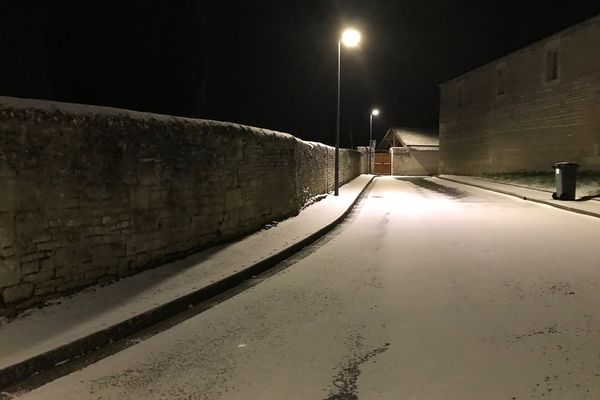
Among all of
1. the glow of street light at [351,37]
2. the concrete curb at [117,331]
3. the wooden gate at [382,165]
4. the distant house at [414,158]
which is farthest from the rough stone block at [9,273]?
the wooden gate at [382,165]

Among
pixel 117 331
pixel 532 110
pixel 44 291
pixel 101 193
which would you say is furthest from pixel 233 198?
pixel 532 110

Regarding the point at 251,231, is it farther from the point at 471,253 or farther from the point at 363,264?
the point at 471,253

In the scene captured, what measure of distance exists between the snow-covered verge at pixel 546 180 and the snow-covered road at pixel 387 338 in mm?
12823

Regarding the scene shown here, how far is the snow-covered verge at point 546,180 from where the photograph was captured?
19.9 meters

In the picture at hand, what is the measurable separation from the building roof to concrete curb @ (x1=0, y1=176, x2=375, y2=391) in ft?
169

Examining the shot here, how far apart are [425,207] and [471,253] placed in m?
8.65

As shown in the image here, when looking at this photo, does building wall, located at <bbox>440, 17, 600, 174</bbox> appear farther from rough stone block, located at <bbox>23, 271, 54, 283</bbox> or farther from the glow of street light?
rough stone block, located at <bbox>23, 271, 54, 283</bbox>

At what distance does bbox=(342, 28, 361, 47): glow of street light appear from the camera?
18.0 metres

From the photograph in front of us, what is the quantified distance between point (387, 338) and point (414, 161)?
53034 millimetres

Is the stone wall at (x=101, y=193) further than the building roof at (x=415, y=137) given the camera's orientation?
No

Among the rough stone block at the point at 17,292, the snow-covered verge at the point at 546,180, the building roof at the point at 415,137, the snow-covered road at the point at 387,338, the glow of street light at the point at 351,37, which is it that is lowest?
the snow-covered road at the point at 387,338

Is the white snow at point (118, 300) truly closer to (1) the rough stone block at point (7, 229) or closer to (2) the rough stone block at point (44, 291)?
(2) the rough stone block at point (44, 291)

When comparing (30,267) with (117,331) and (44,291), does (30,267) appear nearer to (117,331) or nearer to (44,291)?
(44,291)

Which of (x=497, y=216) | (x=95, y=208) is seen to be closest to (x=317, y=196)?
(x=497, y=216)
